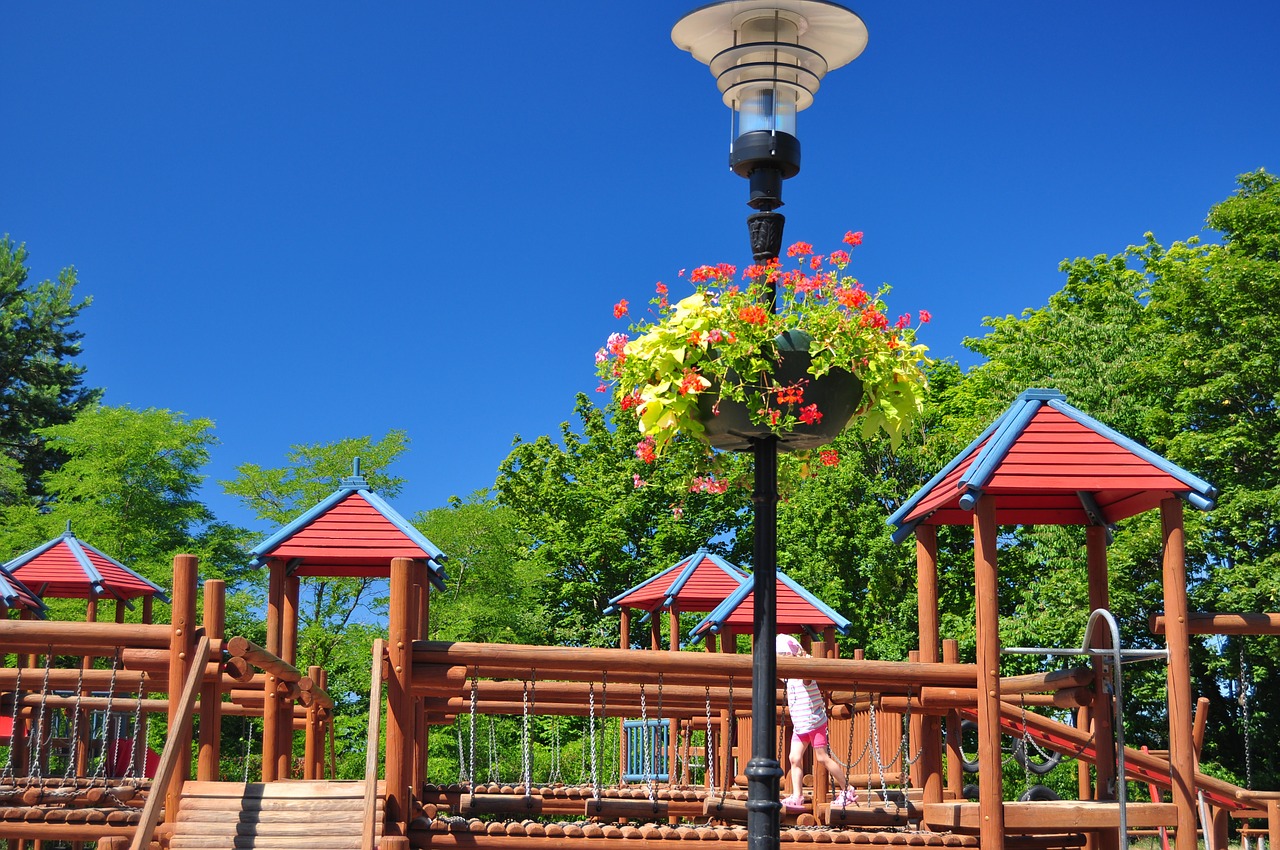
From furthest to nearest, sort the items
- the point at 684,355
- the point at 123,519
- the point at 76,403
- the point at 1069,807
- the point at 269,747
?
the point at 76,403 < the point at 123,519 < the point at 269,747 < the point at 1069,807 < the point at 684,355

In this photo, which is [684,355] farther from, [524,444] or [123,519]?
[524,444]

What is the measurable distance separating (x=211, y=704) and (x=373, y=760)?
1.87m

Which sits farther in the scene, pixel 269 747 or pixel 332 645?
pixel 332 645

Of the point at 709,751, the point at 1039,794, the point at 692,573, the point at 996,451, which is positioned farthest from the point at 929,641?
the point at 692,573

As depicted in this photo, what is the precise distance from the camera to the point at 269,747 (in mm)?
13352

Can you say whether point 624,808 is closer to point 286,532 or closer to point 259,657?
point 259,657

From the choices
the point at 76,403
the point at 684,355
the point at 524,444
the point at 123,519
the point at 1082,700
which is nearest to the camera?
the point at 684,355

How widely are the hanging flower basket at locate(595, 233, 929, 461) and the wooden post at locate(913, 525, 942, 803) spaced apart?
4.14 metres

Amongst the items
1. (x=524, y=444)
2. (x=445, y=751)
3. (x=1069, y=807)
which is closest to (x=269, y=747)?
(x=1069, y=807)

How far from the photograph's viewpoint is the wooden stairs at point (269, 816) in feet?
30.6

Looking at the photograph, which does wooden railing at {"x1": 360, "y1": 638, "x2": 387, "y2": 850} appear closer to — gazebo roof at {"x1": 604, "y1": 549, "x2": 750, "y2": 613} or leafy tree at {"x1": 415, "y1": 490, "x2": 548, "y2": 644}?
gazebo roof at {"x1": 604, "y1": 549, "x2": 750, "y2": 613}

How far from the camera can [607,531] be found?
3728 centimetres

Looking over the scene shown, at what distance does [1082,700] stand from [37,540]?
100 ft

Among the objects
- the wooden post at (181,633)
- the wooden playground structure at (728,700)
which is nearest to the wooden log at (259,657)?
the wooden playground structure at (728,700)
